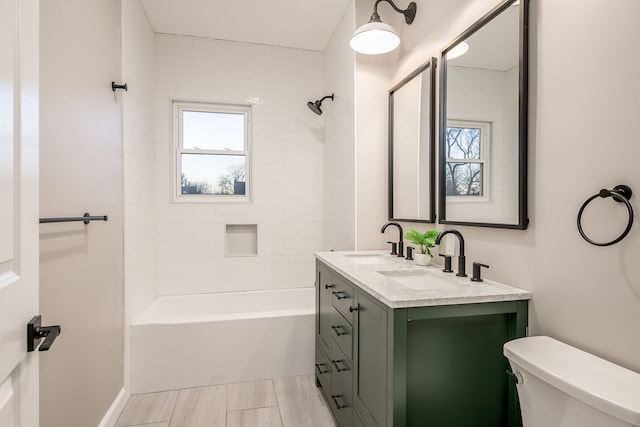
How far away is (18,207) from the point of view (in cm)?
71

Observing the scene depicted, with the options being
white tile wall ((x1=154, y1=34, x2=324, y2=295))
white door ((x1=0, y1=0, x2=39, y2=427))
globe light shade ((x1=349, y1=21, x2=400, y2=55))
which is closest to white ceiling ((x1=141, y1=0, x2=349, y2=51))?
white tile wall ((x1=154, y1=34, x2=324, y2=295))

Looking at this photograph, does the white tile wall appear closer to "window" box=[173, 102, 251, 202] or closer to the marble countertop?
"window" box=[173, 102, 251, 202]

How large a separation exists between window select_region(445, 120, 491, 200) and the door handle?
165 cm

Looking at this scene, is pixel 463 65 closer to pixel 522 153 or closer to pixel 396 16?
pixel 522 153

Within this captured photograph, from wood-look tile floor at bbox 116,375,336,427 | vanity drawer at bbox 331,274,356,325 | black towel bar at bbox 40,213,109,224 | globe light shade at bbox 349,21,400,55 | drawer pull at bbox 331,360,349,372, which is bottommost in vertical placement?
wood-look tile floor at bbox 116,375,336,427

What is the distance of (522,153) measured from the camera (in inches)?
50.3

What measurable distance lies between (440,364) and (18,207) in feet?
4.53

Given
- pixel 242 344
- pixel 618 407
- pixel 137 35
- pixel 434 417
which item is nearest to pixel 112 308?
pixel 242 344

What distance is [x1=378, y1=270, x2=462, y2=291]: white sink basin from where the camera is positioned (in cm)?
152

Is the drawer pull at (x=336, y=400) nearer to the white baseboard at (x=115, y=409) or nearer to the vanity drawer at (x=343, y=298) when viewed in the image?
the vanity drawer at (x=343, y=298)

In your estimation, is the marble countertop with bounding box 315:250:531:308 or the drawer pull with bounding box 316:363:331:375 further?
the drawer pull with bounding box 316:363:331:375

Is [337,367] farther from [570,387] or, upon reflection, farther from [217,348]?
[570,387]

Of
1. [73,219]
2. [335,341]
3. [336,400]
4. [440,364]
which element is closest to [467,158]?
[440,364]

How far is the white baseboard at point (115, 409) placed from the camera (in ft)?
5.87
